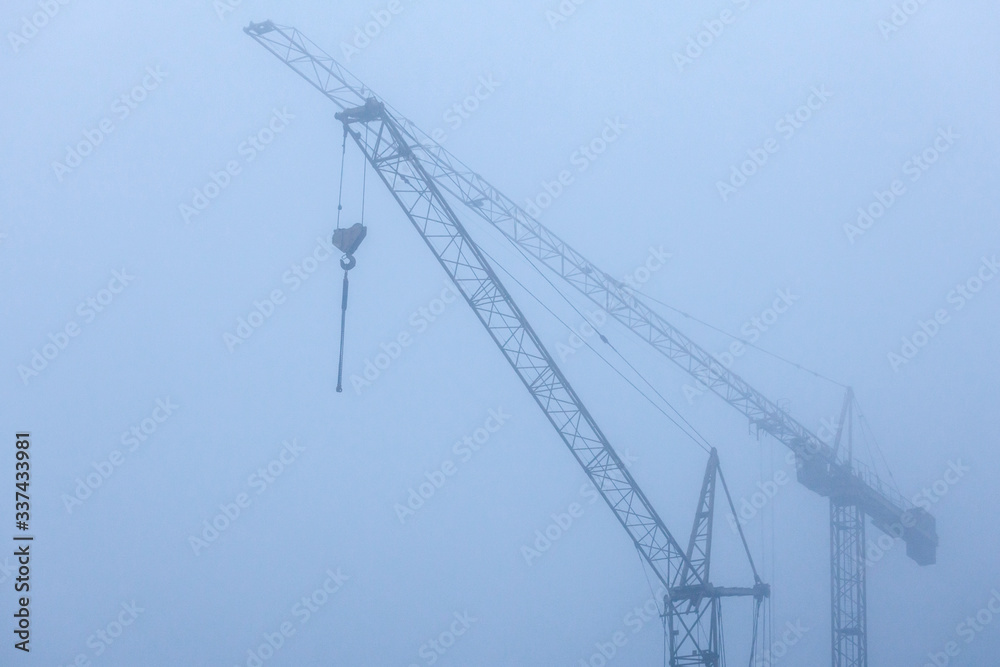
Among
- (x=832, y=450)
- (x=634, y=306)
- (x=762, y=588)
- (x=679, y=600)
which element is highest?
(x=832, y=450)

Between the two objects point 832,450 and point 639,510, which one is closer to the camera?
point 832,450

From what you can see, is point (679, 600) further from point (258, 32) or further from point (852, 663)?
point (258, 32)

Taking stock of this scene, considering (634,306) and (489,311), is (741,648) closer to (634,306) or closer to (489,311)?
(634,306)

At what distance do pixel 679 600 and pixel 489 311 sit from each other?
970cm

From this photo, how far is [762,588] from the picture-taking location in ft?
91.9

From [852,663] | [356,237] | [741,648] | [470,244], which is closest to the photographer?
[356,237]

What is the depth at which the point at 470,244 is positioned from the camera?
25344 mm

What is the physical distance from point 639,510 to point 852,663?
15.4 m

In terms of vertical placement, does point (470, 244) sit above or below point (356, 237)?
above

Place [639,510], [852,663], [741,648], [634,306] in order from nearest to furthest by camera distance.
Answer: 1. [634,306]
2. [852,663]
3. [741,648]
4. [639,510]

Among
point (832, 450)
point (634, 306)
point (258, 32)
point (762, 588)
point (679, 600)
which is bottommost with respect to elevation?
point (679, 600)

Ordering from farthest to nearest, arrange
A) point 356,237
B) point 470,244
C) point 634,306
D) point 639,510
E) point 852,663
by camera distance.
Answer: point 639,510 < point 852,663 < point 634,306 < point 470,244 < point 356,237

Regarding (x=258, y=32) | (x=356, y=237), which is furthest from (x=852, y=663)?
(x=258, y=32)

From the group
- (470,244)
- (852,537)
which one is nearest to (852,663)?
(852,537)
